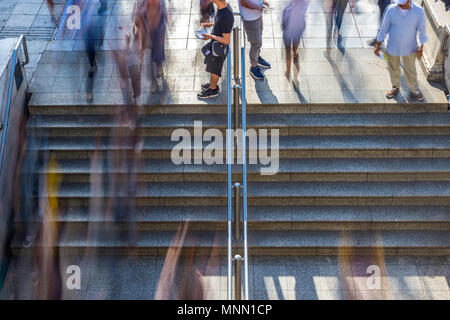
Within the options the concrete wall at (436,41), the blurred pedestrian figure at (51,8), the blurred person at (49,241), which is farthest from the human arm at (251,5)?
the blurred pedestrian figure at (51,8)

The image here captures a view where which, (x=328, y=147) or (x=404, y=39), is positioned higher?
(x=404, y=39)

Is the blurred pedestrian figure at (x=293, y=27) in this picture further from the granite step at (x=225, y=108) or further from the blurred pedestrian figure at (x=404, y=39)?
the blurred pedestrian figure at (x=404, y=39)

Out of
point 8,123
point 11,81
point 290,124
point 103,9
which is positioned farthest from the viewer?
point 103,9

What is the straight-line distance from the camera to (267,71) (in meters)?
9.32

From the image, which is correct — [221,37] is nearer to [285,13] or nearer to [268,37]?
[285,13]

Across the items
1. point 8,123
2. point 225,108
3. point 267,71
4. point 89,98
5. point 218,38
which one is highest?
point 267,71

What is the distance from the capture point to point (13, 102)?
8508 mm

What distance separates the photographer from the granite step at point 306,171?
834cm

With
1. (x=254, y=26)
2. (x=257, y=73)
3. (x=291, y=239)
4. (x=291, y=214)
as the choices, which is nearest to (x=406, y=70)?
(x=257, y=73)

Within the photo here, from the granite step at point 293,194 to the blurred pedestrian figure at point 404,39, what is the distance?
1.44 meters

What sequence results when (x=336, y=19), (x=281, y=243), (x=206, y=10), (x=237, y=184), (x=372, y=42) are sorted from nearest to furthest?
(x=237, y=184), (x=281, y=243), (x=372, y=42), (x=336, y=19), (x=206, y=10)

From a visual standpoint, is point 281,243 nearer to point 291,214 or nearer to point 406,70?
point 291,214

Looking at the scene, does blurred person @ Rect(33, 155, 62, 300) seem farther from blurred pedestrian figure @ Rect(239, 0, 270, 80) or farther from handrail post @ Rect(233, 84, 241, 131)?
blurred pedestrian figure @ Rect(239, 0, 270, 80)

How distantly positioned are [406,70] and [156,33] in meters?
3.73
